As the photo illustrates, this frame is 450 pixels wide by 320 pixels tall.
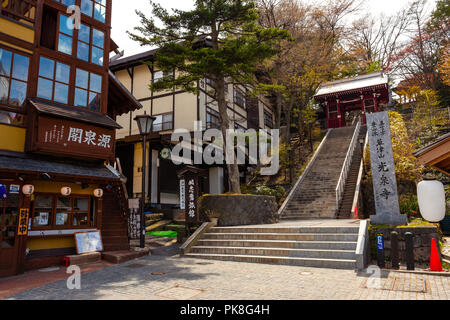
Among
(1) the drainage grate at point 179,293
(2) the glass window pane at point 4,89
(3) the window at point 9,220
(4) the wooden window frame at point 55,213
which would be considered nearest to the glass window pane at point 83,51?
(2) the glass window pane at point 4,89

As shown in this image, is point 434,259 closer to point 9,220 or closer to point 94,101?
point 9,220

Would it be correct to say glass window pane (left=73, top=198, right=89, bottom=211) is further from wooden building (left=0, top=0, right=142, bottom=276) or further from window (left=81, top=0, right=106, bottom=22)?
window (left=81, top=0, right=106, bottom=22)

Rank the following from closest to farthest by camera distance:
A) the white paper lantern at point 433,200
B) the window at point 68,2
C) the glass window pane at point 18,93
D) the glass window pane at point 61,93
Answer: the white paper lantern at point 433,200 → the glass window pane at point 18,93 → the glass window pane at point 61,93 → the window at point 68,2

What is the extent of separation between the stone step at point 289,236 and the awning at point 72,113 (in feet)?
20.0

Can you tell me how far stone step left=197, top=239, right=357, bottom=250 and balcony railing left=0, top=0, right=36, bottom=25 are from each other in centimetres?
1024

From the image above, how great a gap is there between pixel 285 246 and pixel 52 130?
8856 millimetres

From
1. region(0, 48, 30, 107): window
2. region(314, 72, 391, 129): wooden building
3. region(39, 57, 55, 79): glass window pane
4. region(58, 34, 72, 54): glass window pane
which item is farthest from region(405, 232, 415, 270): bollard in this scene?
region(314, 72, 391, 129): wooden building

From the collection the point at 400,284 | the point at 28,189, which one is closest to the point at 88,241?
the point at 28,189

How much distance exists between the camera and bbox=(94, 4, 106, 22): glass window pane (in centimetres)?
1266

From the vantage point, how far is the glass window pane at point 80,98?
11562 millimetres

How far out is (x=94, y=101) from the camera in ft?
39.8

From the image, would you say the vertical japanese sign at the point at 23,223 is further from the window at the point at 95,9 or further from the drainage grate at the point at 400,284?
the drainage grate at the point at 400,284
